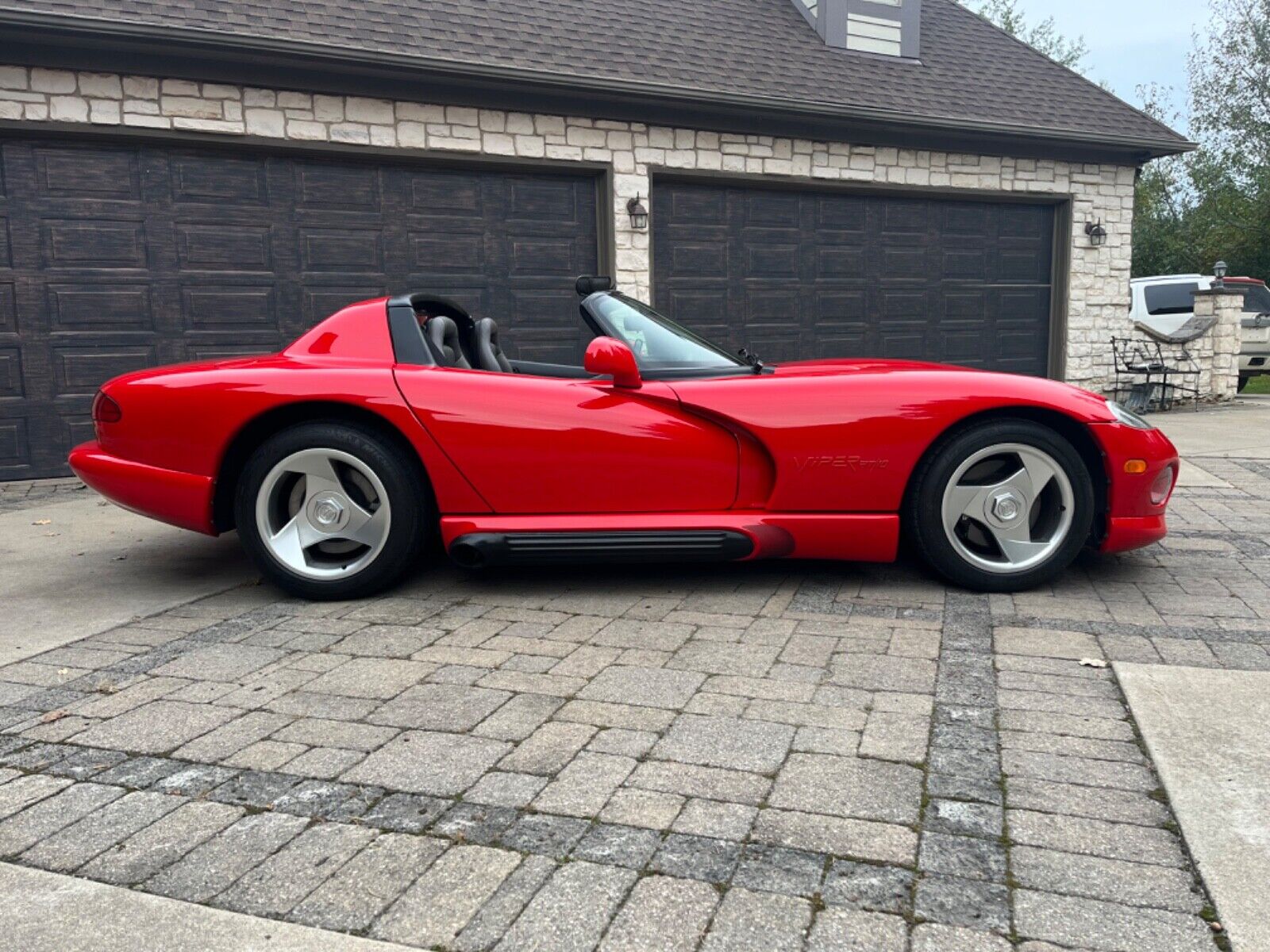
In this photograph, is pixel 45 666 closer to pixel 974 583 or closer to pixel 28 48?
pixel 974 583

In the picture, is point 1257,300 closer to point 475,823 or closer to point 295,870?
point 475,823

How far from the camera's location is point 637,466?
360cm

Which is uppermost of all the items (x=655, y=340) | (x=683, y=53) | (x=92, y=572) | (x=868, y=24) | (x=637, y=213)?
(x=868, y=24)

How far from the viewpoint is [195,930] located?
64.1 inches

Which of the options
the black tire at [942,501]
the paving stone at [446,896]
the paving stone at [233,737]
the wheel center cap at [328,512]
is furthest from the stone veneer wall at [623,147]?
the paving stone at [446,896]

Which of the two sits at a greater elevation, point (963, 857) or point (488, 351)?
point (488, 351)

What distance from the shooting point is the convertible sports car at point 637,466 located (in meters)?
3.59

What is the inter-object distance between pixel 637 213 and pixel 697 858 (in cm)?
786

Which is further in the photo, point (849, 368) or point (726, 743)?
point (849, 368)

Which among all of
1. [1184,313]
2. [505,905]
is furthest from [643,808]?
[1184,313]

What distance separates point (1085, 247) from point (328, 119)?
8.63m

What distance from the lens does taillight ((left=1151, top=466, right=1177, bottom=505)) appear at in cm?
366

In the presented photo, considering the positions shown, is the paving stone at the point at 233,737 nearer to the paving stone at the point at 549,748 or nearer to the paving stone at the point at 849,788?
the paving stone at the point at 549,748

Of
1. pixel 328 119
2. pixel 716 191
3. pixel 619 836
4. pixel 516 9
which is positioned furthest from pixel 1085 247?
pixel 619 836
